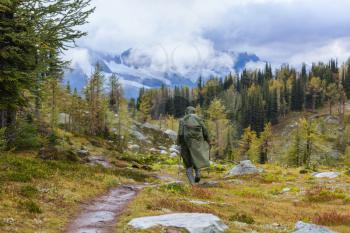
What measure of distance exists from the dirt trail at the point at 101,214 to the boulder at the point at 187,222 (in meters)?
0.86

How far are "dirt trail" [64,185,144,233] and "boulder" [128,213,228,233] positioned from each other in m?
0.86

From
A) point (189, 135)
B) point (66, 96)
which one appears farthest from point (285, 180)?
point (66, 96)

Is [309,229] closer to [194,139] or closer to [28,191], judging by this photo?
[28,191]

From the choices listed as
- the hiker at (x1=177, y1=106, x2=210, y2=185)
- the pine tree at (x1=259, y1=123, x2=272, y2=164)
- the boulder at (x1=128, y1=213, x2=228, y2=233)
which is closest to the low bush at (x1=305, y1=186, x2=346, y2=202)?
the hiker at (x1=177, y1=106, x2=210, y2=185)

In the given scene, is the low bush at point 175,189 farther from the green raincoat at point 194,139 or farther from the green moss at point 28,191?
the green moss at point 28,191

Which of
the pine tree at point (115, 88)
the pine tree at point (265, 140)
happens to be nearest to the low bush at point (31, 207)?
the pine tree at point (265, 140)

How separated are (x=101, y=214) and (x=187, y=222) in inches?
150

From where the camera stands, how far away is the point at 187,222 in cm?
1120

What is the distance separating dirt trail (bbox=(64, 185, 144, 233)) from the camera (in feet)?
38.2

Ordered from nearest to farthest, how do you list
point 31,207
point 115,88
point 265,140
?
1. point 31,207
2. point 265,140
3. point 115,88

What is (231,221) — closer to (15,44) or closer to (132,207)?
(132,207)

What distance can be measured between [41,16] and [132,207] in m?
13.9

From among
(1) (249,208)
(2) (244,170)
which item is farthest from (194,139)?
(2) (244,170)

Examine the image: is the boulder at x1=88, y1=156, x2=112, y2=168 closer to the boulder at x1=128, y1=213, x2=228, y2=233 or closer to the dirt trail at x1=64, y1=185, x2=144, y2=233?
the dirt trail at x1=64, y1=185, x2=144, y2=233
